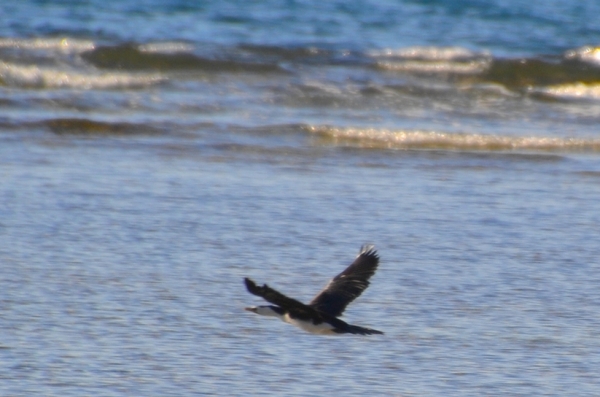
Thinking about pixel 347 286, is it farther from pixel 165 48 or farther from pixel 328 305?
pixel 165 48

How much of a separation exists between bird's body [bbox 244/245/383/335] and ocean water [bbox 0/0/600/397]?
18 centimetres

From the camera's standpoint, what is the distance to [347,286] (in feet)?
11.9

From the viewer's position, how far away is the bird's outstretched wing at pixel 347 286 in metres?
3.55

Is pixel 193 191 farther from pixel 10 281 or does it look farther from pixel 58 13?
pixel 58 13

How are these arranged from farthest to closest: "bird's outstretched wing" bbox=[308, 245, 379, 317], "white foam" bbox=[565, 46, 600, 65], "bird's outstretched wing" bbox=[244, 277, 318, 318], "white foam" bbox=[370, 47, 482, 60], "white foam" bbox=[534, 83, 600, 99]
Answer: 1. "white foam" bbox=[565, 46, 600, 65]
2. "white foam" bbox=[370, 47, 482, 60]
3. "white foam" bbox=[534, 83, 600, 99]
4. "bird's outstretched wing" bbox=[308, 245, 379, 317]
5. "bird's outstretched wing" bbox=[244, 277, 318, 318]

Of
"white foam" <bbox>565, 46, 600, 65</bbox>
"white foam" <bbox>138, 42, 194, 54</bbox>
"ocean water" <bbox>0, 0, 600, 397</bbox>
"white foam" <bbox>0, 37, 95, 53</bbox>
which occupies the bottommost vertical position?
"ocean water" <bbox>0, 0, 600, 397</bbox>

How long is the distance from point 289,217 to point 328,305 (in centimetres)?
164

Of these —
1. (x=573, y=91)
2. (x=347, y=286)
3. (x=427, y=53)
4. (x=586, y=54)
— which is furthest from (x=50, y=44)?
(x=347, y=286)

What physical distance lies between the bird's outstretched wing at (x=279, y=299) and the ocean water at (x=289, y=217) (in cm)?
24

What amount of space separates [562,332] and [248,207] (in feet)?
6.11

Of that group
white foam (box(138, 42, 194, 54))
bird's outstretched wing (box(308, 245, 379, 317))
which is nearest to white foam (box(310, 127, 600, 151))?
bird's outstretched wing (box(308, 245, 379, 317))

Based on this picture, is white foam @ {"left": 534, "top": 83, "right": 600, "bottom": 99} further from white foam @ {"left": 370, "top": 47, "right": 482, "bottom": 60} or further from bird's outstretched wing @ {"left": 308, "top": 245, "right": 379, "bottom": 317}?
bird's outstretched wing @ {"left": 308, "top": 245, "right": 379, "bottom": 317}

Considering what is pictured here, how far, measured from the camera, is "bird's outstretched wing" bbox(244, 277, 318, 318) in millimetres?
2945

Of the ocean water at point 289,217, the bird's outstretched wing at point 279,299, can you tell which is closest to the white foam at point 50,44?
the ocean water at point 289,217
